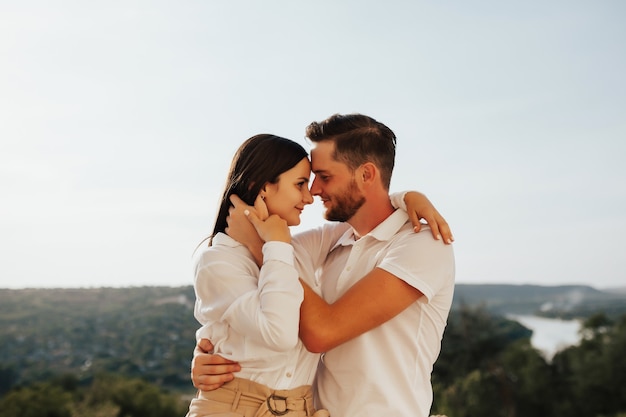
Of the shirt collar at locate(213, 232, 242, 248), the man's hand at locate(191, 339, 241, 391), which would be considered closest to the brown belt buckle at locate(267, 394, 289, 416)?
the man's hand at locate(191, 339, 241, 391)

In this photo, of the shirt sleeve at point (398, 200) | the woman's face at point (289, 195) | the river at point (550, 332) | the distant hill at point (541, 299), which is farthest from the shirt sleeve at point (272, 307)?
→ the distant hill at point (541, 299)

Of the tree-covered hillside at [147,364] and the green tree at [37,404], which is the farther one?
the tree-covered hillside at [147,364]

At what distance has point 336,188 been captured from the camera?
3.25 m

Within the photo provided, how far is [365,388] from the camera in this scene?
9.08 feet

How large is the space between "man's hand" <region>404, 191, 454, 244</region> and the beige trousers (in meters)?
0.92

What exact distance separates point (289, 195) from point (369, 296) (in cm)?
54

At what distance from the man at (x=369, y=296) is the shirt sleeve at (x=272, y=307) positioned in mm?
220

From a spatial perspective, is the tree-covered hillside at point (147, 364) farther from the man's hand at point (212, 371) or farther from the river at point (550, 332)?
the man's hand at point (212, 371)

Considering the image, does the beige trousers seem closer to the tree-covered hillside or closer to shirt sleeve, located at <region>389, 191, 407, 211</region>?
shirt sleeve, located at <region>389, 191, 407, 211</region>

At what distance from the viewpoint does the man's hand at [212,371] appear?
8.36 feet

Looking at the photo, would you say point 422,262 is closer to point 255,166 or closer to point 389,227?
point 389,227


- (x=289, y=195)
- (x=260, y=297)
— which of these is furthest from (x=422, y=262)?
(x=260, y=297)

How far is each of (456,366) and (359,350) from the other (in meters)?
46.7

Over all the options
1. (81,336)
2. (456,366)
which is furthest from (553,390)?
(81,336)
